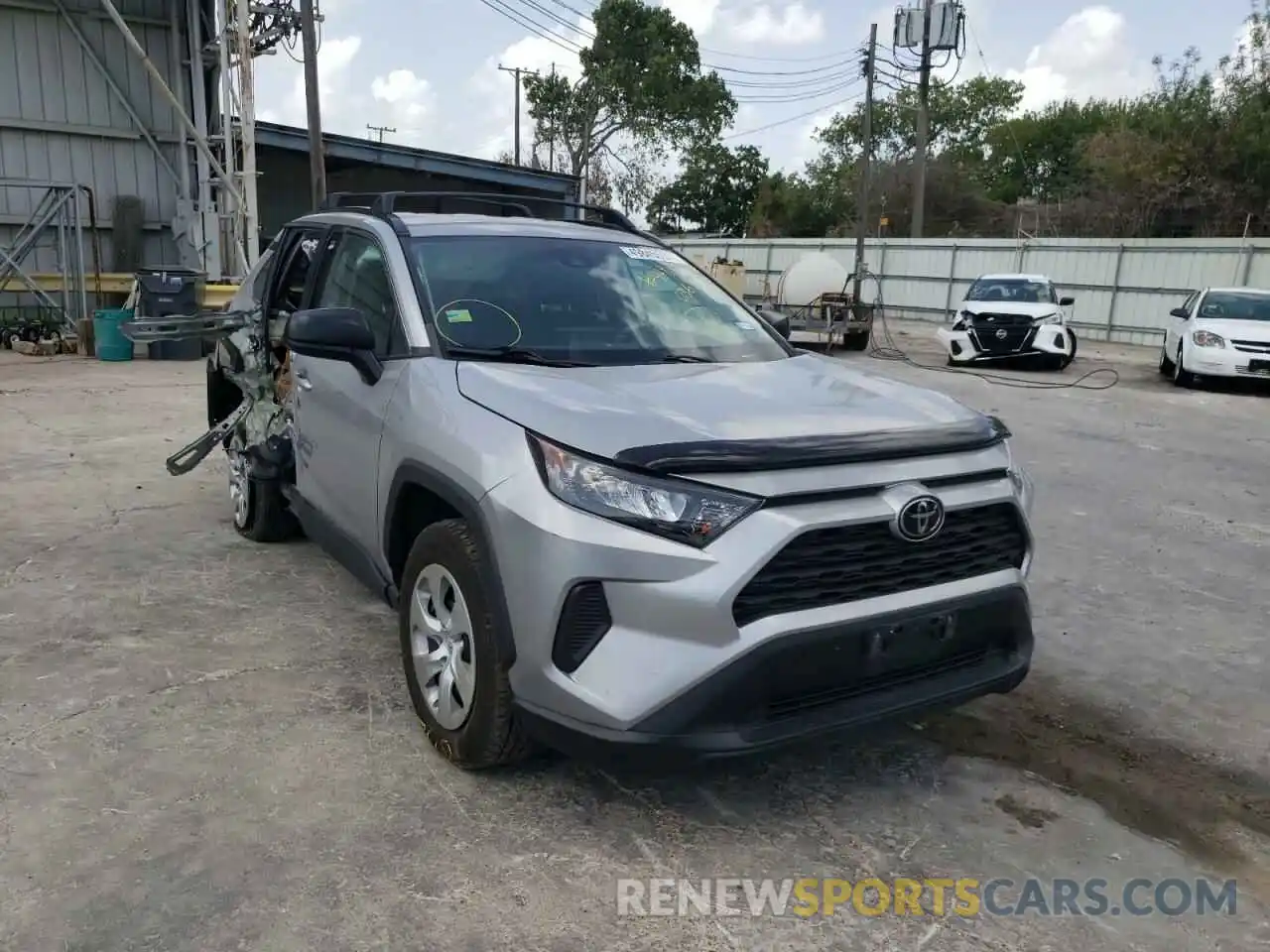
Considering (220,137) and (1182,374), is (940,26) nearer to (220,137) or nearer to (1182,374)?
(1182,374)

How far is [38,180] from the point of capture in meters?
16.2

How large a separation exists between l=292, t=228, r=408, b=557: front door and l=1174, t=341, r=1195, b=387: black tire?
13.7m

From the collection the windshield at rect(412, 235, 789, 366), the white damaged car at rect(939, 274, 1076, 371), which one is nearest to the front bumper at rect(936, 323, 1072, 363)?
the white damaged car at rect(939, 274, 1076, 371)

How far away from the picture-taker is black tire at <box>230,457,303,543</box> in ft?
17.3

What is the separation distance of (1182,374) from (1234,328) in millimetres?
947

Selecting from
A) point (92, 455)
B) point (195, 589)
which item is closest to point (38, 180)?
point (92, 455)

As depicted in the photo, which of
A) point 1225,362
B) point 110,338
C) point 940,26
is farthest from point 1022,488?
point 940,26

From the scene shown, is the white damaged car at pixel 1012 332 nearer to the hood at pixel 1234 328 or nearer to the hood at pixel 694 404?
the hood at pixel 1234 328

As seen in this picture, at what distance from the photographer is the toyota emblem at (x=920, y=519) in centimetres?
269

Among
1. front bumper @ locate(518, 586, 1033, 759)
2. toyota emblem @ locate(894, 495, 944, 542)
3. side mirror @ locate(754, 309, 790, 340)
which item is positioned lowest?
front bumper @ locate(518, 586, 1033, 759)

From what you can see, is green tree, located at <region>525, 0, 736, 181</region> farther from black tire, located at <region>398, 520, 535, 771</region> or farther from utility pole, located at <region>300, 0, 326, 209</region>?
black tire, located at <region>398, 520, 535, 771</region>

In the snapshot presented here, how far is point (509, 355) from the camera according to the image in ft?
11.2

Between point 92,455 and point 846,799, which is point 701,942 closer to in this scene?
point 846,799

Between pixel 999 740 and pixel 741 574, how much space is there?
1634mm
